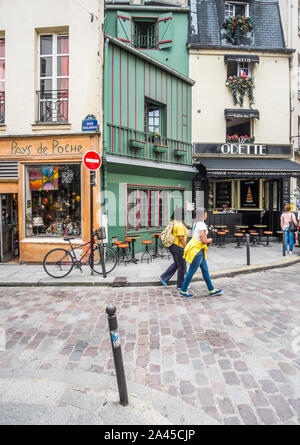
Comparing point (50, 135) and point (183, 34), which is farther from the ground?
point (183, 34)

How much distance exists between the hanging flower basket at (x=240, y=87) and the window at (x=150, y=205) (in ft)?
18.6

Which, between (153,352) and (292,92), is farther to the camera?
(292,92)

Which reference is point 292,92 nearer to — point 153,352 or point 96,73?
point 96,73

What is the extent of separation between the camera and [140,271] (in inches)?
292

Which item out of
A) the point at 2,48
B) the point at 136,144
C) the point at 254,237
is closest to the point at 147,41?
the point at 136,144

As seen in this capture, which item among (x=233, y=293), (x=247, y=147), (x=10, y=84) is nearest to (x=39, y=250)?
(x=10, y=84)

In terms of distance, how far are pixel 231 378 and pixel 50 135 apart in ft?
26.6

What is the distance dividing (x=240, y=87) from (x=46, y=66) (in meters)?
8.92

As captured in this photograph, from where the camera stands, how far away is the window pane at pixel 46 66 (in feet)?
28.5

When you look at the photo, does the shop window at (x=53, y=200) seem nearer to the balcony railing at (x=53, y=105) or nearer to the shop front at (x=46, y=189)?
the shop front at (x=46, y=189)

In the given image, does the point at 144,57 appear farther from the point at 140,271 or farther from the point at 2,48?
the point at 140,271

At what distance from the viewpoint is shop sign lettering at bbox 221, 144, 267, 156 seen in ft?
41.9

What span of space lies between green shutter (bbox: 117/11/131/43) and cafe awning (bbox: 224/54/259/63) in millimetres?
4680
